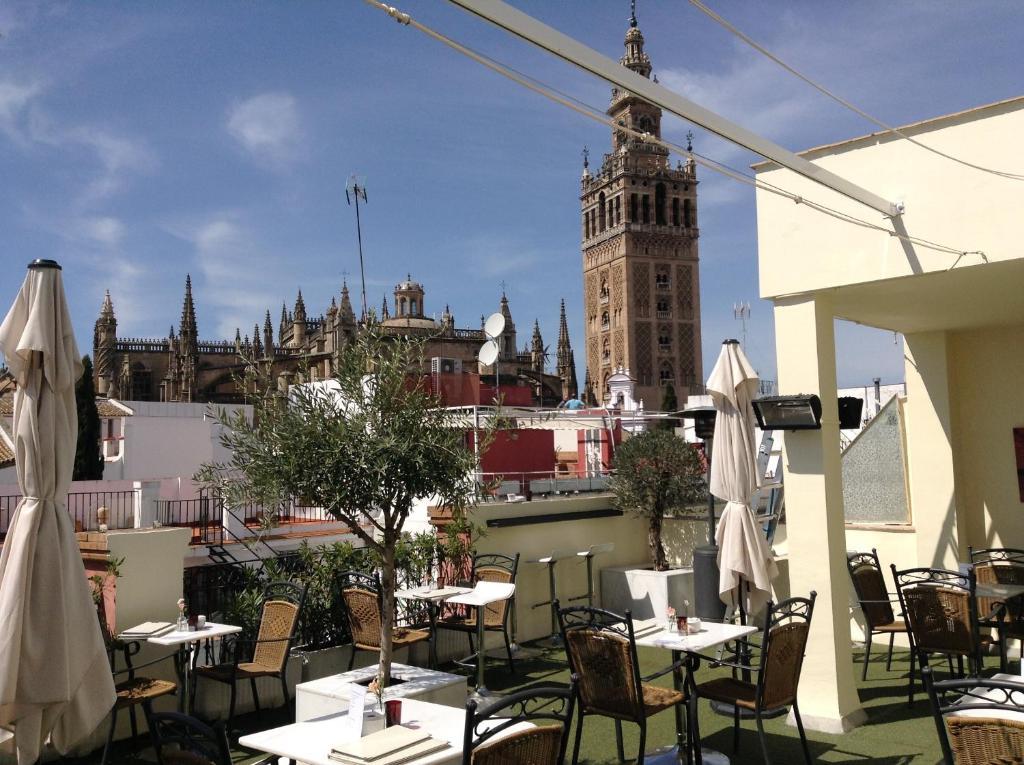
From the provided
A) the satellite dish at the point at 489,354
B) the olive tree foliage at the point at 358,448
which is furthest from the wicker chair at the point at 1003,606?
the satellite dish at the point at 489,354

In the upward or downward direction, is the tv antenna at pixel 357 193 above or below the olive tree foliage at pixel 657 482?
above

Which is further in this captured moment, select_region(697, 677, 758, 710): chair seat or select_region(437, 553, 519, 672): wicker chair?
select_region(437, 553, 519, 672): wicker chair

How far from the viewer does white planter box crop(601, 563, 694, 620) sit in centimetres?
952

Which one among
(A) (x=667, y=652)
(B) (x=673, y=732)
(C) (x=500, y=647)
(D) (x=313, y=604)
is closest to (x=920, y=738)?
(B) (x=673, y=732)

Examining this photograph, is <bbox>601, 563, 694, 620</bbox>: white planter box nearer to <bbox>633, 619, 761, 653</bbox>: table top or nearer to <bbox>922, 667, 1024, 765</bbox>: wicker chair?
<bbox>633, 619, 761, 653</bbox>: table top

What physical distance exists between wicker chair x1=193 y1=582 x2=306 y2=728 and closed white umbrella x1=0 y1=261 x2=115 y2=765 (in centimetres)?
189

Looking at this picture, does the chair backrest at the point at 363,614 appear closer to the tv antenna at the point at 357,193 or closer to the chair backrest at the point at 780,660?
the chair backrest at the point at 780,660

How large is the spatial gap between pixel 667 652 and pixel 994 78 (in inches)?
231

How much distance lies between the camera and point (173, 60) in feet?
26.1

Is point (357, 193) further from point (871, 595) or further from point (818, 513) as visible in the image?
point (818, 513)

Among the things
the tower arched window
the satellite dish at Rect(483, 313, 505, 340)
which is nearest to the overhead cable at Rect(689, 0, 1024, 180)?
the satellite dish at Rect(483, 313, 505, 340)

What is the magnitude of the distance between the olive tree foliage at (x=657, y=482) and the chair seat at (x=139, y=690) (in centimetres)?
576

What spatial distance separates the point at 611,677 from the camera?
4.98 metres

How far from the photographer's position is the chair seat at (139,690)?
556 cm
